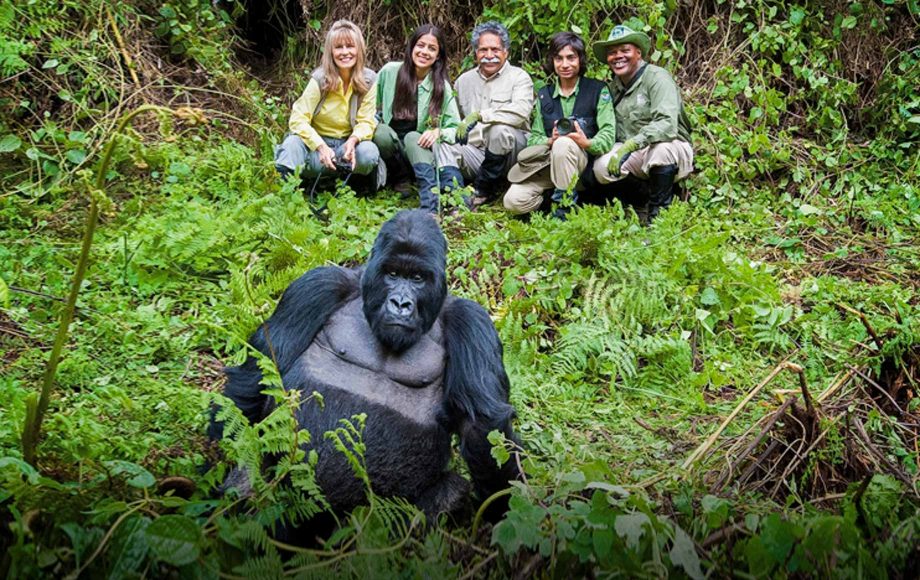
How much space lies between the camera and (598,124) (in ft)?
21.4

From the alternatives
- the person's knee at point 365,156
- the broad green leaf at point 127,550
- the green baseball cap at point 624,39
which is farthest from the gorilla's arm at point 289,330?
the green baseball cap at point 624,39

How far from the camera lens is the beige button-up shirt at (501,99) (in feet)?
21.9

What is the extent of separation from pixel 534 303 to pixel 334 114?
2404 millimetres

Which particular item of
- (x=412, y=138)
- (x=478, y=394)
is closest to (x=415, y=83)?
(x=412, y=138)

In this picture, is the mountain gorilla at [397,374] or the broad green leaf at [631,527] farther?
the mountain gorilla at [397,374]

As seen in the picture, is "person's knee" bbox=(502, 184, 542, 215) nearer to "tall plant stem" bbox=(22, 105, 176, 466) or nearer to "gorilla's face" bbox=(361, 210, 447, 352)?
"gorilla's face" bbox=(361, 210, 447, 352)

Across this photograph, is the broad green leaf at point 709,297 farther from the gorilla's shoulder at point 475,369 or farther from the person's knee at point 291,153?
Answer: the person's knee at point 291,153

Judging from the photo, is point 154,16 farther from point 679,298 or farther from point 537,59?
point 679,298

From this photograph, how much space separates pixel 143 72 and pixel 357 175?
1.83 metres

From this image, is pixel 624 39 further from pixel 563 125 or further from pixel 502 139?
pixel 502 139

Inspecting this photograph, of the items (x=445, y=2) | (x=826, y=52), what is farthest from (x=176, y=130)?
(x=826, y=52)

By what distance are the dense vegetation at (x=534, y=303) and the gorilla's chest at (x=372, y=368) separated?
22cm

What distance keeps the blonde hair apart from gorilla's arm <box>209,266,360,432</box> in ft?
11.2

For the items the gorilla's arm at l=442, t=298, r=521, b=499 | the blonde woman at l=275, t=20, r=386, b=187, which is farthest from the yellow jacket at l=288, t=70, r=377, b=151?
the gorilla's arm at l=442, t=298, r=521, b=499
